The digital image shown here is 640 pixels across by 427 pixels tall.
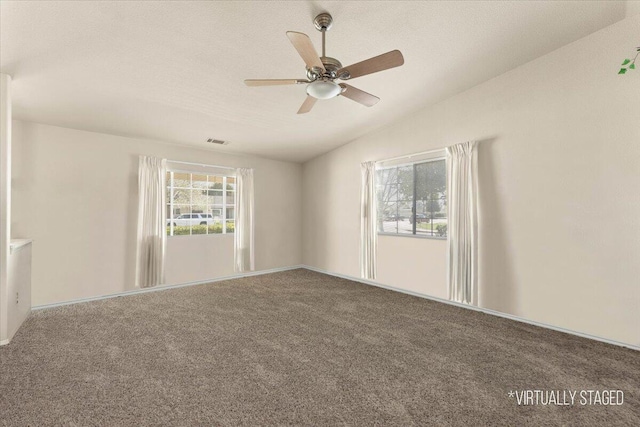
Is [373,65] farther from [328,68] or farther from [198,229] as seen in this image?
[198,229]

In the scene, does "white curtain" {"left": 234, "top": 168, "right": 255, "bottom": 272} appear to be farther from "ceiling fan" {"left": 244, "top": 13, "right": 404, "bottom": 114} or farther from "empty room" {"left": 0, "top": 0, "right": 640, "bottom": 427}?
"ceiling fan" {"left": 244, "top": 13, "right": 404, "bottom": 114}

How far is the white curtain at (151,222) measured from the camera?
4500 mm

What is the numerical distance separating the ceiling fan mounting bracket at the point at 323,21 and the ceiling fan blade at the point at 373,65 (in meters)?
0.43

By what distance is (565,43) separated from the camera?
3.04m

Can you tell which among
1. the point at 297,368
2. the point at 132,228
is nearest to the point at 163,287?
the point at 132,228

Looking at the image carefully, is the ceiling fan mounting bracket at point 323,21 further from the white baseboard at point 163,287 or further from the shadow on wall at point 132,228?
the white baseboard at point 163,287

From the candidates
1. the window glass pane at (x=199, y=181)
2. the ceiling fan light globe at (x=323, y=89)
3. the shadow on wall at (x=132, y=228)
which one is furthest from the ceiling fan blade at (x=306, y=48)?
the window glass pane at (x=199, y=181)

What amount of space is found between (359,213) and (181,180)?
3.23 metres

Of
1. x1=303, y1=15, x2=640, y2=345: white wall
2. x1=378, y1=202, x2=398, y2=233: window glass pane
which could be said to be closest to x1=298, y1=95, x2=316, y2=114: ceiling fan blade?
x1=303, y1=15, x2=640, y2=345: white wall

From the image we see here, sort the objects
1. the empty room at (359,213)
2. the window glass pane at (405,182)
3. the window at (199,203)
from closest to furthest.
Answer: the empty room at (359,213) < the window glass pane at (405,182) < the window at (199,203)

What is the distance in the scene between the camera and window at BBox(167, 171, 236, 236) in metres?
5.05

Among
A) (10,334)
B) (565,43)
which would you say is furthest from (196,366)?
(565,43)

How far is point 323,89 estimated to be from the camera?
2.31m

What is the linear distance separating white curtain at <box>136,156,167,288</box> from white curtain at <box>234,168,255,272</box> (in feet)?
4.40
